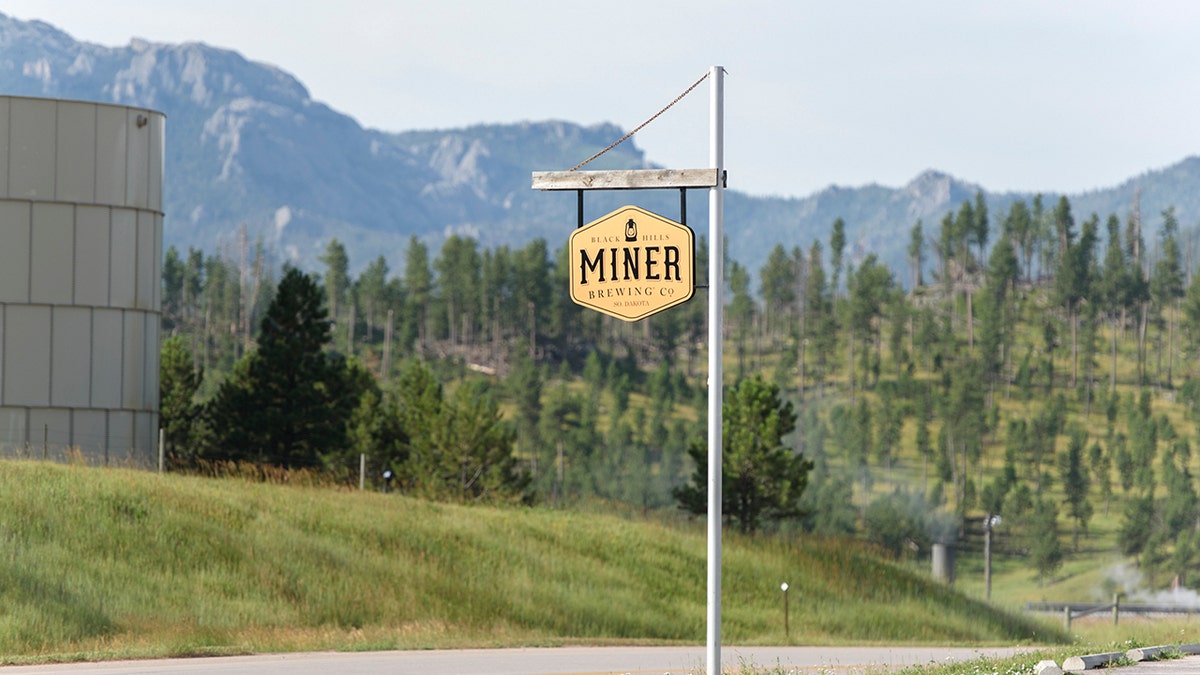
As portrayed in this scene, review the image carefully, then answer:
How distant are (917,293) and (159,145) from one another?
547ft

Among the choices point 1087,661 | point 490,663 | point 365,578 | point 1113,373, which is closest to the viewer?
point 1087,661

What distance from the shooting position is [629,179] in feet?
46.9

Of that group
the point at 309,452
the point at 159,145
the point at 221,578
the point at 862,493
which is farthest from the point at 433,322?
the point at 221,578

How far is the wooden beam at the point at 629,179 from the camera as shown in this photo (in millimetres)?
13766

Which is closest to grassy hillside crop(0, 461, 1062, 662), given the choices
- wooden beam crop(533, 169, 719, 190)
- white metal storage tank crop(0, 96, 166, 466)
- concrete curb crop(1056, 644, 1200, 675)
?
white metal storage tank crop(0, 96, 166, 466)

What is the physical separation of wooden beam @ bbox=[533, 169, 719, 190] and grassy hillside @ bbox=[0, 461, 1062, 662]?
9.61 meters

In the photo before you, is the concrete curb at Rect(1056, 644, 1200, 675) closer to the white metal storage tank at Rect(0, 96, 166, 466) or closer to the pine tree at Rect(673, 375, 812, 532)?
the white metal storage tank at Rect(0, 96, 166, 466)

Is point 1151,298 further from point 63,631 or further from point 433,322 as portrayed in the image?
point 63,631

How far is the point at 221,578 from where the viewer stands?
84.1 feet

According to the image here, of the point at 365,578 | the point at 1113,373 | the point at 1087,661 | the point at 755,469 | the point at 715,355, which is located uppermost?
the point at 715,355

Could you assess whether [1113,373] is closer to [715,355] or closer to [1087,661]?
[1087,661]

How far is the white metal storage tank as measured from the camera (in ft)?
120

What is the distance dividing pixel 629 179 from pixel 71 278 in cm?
2686

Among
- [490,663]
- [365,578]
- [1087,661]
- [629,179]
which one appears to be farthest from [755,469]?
[629,179]
